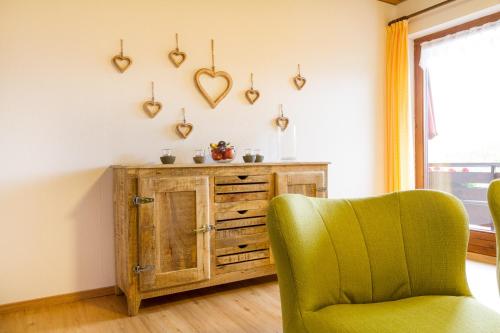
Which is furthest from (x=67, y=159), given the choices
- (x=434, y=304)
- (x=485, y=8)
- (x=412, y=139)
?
(x=485, y=8)

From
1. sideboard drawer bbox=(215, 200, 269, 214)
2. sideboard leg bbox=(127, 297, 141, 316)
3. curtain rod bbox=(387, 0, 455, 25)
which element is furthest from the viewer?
curtain rod bbox=(387, 0, 455, 25)

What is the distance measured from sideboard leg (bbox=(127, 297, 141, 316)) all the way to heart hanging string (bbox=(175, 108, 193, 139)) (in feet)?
3.81

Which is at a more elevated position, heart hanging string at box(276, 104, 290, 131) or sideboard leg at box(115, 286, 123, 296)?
heart hanging string at box(276, 104, 290, 131)

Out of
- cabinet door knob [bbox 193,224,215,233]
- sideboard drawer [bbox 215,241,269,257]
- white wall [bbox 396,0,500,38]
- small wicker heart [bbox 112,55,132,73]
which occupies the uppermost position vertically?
white wall [bbox 396,0,500,38]

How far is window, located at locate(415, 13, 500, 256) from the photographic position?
3.27 metres

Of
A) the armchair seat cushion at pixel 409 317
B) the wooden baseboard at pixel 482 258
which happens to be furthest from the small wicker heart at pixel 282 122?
the armchair seat cushion at pixel 409 317

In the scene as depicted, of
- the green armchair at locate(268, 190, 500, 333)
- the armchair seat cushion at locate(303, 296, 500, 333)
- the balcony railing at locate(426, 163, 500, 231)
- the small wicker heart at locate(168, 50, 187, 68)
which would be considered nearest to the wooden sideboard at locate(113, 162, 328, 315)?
the small wicker heart at locate(168, 50, 187, 68)

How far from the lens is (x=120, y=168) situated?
2301 mm

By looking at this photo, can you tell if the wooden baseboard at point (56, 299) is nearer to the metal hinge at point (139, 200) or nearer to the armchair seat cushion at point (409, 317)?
the metal hinge at point (139, 200)

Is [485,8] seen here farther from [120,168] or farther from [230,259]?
[120,168]

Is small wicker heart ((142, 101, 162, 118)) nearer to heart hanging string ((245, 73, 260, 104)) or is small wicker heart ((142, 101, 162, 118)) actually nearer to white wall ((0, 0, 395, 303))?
white wall ((0, 0, 395, 303))

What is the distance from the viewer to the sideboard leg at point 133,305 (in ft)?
7.12

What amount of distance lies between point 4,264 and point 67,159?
708 millimetres

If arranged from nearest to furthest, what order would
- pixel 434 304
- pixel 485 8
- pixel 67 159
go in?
1. pixel 434 304
2. pixel 67 159
3. pixel 485 8
